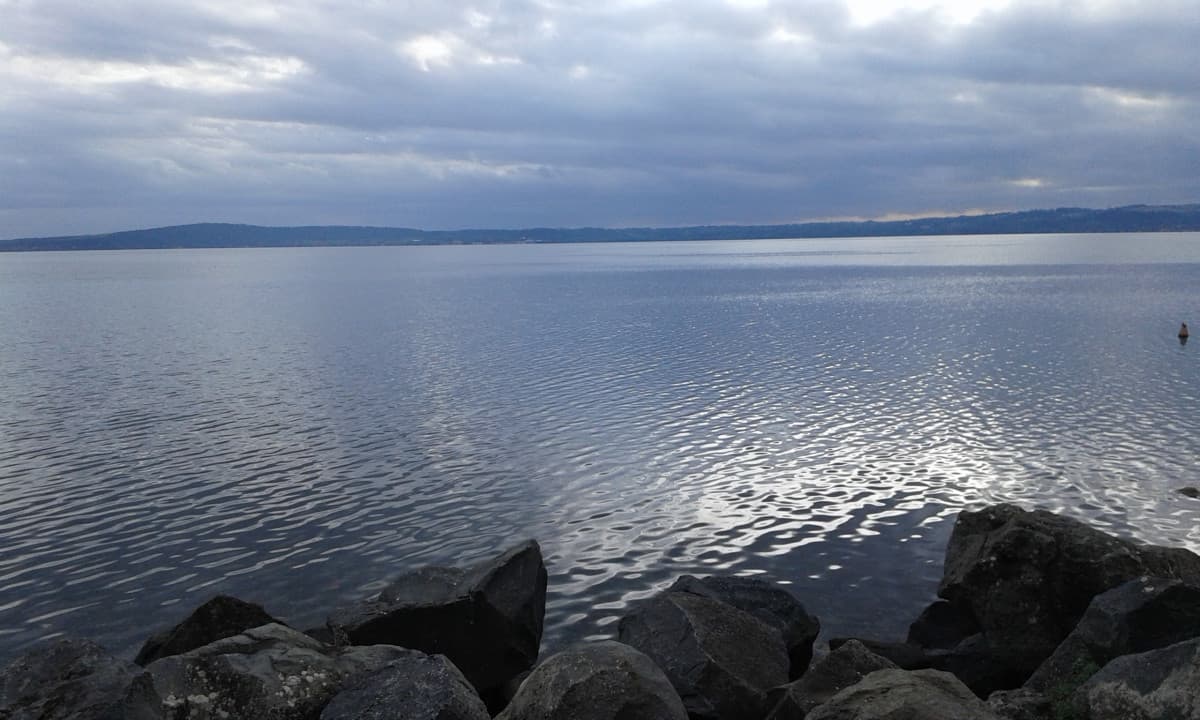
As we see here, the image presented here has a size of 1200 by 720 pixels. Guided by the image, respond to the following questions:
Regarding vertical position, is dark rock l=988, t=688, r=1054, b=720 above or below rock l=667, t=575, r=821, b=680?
above

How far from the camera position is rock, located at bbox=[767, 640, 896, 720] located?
44.2 ft

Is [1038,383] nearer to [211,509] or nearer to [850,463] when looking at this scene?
[850,463]

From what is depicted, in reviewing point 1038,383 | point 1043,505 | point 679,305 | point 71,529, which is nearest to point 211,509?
point 71,529

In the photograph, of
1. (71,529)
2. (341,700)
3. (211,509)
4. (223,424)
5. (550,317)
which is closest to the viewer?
(341,700)

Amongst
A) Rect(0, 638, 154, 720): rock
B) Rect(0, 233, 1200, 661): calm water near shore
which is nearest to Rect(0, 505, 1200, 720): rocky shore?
Rect(0, 638, 154, 720): rock

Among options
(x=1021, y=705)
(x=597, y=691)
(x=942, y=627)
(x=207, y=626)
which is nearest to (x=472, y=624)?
(x=207, y=626)

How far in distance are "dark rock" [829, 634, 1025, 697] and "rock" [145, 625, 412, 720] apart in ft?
29.6

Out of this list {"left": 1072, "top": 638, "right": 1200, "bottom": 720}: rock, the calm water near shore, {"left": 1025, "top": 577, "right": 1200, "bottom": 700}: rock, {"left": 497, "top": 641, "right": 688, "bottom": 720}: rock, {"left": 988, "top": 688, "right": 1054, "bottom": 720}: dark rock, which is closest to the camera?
{"left": 1072, "top": 638, "right": 1200, "bottom": 720}: rock

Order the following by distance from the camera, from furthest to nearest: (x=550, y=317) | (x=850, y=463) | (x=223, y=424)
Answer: (x=550, y=317), (x=223, y=424), (x=850, y=463)

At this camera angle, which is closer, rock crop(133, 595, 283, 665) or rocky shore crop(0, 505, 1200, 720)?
rocky shore crop(0, 505, 1200, 720)

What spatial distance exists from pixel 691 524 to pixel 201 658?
15.5 meters

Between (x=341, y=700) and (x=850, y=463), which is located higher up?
(x=341, y=700)

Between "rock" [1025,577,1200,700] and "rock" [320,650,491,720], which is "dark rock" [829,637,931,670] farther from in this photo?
"rock" [320,650,491,720]

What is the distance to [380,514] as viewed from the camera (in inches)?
1059
